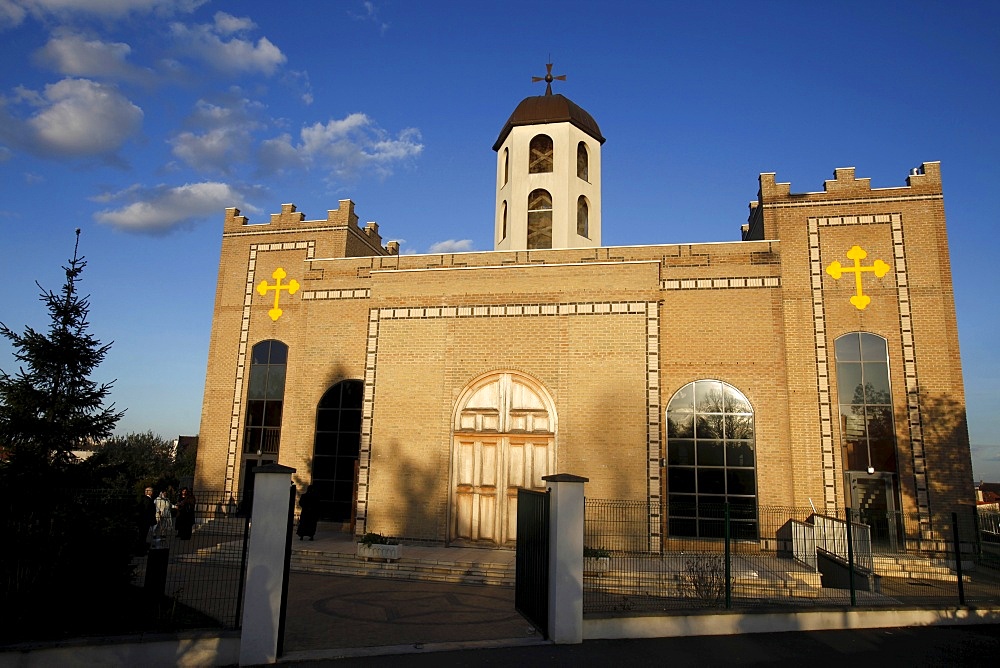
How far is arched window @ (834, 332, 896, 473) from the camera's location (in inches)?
715

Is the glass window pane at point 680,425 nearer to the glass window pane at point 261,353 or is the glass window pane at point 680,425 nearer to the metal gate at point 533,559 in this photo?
the metal gate at point 533,559

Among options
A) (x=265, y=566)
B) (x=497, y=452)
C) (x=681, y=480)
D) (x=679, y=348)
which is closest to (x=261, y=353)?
(x=497, y=452)

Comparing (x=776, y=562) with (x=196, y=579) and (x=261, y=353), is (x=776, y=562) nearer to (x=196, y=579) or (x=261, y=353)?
(x=196, y=579)

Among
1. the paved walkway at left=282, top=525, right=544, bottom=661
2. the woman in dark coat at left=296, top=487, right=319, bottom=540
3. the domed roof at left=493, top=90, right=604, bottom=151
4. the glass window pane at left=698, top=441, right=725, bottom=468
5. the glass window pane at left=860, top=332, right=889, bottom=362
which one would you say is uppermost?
the domed roof at left=493, top=90, right=604, bottom=151

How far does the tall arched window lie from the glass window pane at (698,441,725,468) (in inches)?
308

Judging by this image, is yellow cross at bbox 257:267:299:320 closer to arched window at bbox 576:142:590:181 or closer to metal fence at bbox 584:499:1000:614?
arched window at bbox 576:142:590:181

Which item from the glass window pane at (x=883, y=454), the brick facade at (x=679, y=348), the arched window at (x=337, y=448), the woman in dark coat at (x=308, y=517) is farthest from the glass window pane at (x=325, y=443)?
the glass window pane at (x=883, y=454)

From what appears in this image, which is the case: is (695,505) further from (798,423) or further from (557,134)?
(557,134)

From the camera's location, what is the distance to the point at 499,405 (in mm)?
18812

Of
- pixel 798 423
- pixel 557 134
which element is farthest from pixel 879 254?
pixel 557 134

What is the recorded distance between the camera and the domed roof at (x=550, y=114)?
22609 millimetres

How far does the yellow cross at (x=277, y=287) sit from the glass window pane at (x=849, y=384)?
16.6 m

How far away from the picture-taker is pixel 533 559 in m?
10.9

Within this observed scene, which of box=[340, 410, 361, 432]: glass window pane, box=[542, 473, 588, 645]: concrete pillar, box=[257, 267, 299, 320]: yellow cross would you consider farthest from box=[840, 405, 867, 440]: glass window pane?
box=[257, 267, 299, 320]: yellow cross
